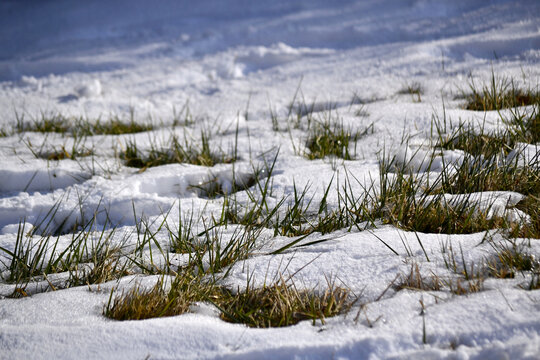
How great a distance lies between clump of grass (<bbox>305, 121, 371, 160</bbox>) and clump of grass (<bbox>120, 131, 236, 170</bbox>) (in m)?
0.50

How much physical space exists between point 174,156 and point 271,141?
Answer: 2.07ft

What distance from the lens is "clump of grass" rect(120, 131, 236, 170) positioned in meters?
2.22

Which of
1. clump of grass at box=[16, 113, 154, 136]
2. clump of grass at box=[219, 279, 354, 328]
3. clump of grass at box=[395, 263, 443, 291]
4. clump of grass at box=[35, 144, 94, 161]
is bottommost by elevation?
clump of grass at box=[219, 279, 354, 328]

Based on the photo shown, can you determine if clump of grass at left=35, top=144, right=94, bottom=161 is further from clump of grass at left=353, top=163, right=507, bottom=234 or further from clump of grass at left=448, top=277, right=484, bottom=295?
clump of grass at left=448, top=277, right=484, bottom=295

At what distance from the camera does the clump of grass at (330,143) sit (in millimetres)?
2137

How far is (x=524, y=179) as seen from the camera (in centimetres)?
150

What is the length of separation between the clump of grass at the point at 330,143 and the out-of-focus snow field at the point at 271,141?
0.08 meters

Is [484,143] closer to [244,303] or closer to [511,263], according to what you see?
[511,263]

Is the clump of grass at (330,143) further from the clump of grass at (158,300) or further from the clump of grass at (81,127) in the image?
the clump of grass at (81,127)

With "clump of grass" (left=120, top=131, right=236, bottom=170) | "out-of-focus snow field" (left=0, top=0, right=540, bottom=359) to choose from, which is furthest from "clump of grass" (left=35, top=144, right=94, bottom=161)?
"clump of grass" (left=120, top=131, right=236, bottom=170)

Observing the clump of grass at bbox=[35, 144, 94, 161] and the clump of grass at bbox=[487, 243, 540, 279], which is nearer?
the clump of grass at bbox=[487, 243, 540, 279]

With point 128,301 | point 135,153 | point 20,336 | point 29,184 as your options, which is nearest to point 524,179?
point 128,301

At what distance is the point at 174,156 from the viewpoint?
232cm

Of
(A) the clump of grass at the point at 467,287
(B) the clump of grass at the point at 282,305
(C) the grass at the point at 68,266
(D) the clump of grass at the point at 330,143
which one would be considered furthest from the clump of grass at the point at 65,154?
(A) the clump of grass at the point at 467,287
